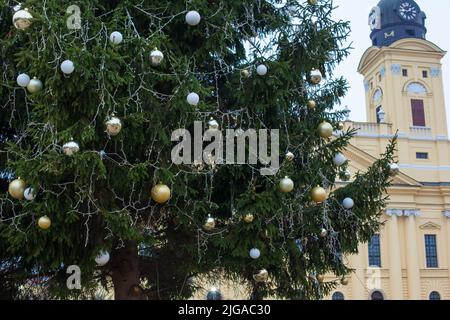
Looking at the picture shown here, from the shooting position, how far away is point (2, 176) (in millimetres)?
7195

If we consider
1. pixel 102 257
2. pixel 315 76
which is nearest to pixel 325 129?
pixel 315 76

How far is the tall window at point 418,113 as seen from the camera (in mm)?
37250

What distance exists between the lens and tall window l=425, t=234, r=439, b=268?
35125 millimetres

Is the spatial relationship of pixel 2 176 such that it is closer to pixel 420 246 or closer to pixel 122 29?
pixel 122 29

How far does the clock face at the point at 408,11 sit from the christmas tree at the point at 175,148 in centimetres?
3205

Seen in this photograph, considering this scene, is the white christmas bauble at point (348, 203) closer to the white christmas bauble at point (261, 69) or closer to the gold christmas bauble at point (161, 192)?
the white christmas bauble at point (261, 69)

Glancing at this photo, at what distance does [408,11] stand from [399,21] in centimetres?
100

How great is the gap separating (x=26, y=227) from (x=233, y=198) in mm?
2392

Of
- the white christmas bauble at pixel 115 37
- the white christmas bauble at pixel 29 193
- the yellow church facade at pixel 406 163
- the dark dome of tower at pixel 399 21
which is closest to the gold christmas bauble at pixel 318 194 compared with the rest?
the white christmas bauble at pixel 115 37

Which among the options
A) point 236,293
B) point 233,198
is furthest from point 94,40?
point 236,293

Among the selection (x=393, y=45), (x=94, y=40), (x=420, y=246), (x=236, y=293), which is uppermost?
(x=393, y=45)

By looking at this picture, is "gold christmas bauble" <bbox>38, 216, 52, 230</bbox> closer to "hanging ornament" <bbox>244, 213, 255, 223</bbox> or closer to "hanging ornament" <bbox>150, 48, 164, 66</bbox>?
"hanging ornament" <bbox>150, 48, 164, 66</bbox>

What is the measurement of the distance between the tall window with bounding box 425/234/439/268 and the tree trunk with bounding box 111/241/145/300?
3045 centimetres

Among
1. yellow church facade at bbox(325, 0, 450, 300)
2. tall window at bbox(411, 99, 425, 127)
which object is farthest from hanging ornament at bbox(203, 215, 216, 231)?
tall window at bbox(411, 99, 425, 127)
